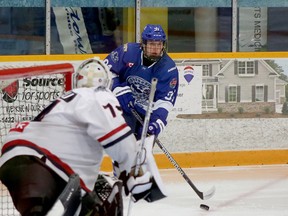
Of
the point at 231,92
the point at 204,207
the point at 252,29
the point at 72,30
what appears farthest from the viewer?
→ the point at 252,29

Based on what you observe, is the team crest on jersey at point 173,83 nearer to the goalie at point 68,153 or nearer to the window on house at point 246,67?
the window on house at point 246,67

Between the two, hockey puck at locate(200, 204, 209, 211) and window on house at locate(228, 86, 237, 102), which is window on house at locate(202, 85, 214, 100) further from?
hockey puck at locate(200, 204, 209, 211)

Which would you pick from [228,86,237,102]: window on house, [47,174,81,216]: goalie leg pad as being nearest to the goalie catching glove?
[47,174,81,216]: goalie leg pad

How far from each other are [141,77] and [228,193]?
102 centimetres

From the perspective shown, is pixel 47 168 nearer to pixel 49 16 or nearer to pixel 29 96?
pixel 29 96

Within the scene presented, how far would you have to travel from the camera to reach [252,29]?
7883 millimetres

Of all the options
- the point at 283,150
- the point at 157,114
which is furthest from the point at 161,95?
the point at 283,150

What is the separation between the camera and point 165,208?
5.61 metres

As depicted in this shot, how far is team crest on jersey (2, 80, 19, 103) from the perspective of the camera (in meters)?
4.51

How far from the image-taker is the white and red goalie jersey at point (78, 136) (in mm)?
3229

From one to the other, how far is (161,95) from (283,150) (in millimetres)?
2091

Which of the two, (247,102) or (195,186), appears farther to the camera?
(247,102)

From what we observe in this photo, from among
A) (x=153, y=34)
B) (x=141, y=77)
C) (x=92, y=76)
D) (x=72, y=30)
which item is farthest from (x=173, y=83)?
(x=92, y=76)

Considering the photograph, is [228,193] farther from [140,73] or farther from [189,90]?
[189,90]
